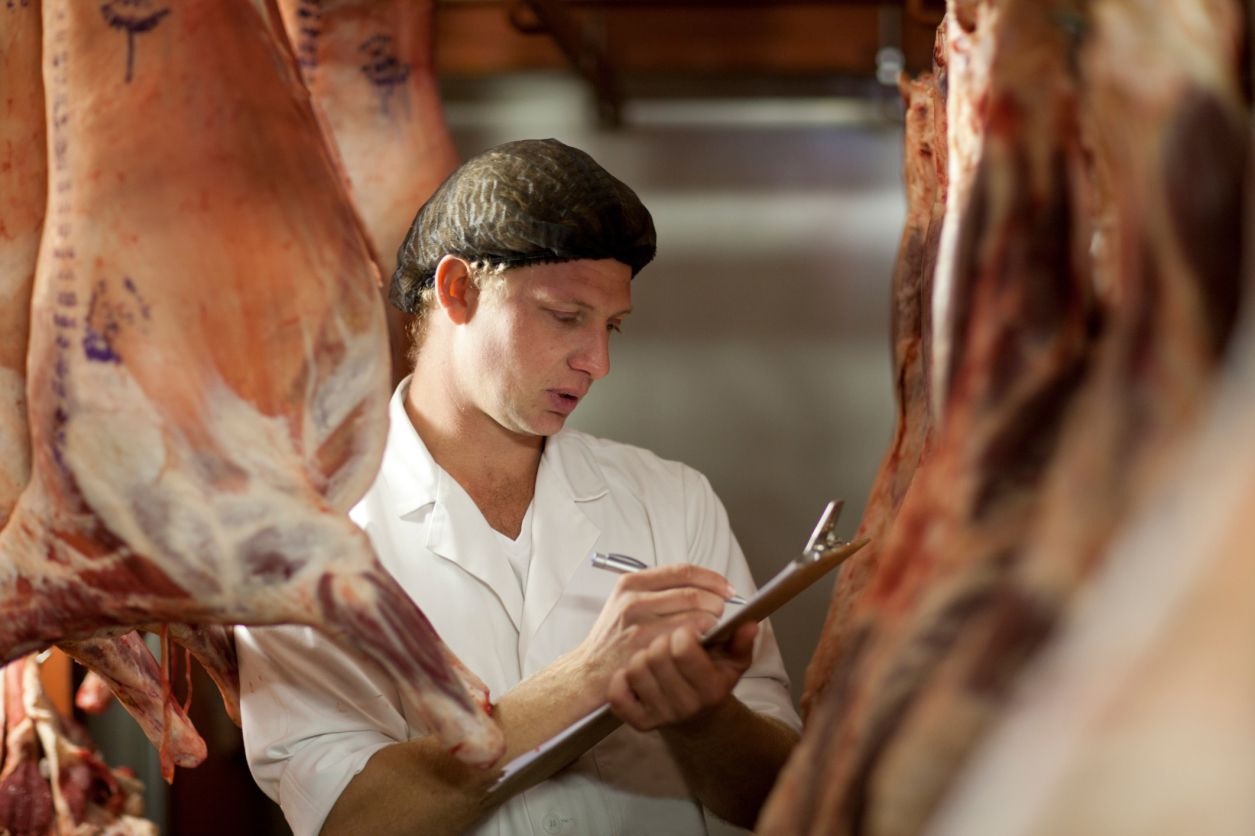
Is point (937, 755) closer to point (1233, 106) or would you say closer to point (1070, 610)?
point (1070, 610)

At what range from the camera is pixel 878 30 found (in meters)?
2.34

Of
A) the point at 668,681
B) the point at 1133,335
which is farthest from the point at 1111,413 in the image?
the point at 668,681

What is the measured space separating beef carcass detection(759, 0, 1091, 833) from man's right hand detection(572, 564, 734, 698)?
52 centimetres

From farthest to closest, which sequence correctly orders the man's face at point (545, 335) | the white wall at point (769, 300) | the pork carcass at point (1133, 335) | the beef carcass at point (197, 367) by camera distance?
1. the white wall at point (769, 300)
2. the man's face at point (545, 335)
3. the beef carcass at point (197, 367)
4. the pork carcass at point (1133, 335)

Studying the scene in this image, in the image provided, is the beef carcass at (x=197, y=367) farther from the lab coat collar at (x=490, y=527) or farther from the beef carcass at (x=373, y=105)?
the beef carcass at (x=373, y=105)

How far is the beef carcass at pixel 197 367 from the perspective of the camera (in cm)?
98

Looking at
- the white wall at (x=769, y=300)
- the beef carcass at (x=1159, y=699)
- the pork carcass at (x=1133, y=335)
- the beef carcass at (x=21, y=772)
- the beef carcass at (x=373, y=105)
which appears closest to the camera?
the beef carcass at (x=1159, y=699)

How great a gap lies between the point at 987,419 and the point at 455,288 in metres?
0.94

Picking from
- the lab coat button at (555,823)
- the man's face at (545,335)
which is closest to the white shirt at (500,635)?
the lab coat button at (555,823)

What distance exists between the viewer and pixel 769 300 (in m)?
2.34

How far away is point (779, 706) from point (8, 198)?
99 cm

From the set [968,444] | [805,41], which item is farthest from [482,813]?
[805,41]

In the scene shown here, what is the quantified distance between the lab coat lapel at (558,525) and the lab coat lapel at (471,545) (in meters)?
0.02

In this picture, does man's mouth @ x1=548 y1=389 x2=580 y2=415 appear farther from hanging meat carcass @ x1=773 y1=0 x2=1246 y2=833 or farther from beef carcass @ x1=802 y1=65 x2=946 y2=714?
hanging meat carcass @ x1=773 y1=0 x2=1246 y2=833
